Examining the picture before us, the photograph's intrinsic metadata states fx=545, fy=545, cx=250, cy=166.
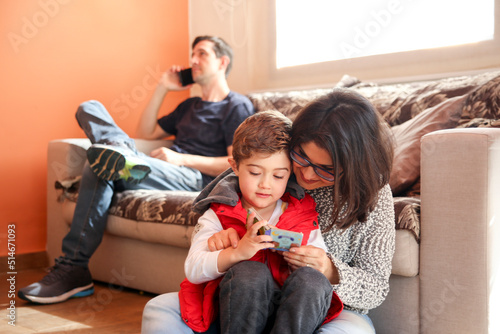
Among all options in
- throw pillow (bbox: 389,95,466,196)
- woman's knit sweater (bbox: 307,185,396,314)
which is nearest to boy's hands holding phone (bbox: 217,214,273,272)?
woman's knit sweater (bbox: 307,185,396,314)

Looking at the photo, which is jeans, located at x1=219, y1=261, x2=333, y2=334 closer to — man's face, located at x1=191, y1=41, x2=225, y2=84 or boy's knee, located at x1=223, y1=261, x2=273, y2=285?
boy's knee, located at x1=223, y1=261, x2=273, y2=285

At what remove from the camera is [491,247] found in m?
1.39

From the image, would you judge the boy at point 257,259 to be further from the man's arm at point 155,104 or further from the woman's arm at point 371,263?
the man's arm at point 155,104

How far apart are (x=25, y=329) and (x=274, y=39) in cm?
214

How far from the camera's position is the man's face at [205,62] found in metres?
2.82

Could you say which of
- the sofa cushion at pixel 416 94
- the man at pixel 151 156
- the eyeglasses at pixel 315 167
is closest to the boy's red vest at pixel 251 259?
the eyeglasses at pixel 315 167

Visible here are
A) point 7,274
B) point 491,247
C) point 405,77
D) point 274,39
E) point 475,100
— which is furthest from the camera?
point 274,39

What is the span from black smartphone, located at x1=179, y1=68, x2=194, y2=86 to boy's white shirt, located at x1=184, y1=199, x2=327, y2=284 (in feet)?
5.55

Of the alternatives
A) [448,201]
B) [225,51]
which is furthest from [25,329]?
[225,51]

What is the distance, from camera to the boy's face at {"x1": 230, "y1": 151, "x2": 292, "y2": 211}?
126 centimetres

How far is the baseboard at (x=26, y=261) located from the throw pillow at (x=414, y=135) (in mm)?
2069

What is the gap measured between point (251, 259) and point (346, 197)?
0.85 ft

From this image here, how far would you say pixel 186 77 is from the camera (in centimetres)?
292

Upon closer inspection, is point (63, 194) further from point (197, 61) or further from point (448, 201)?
point (448, 201)
